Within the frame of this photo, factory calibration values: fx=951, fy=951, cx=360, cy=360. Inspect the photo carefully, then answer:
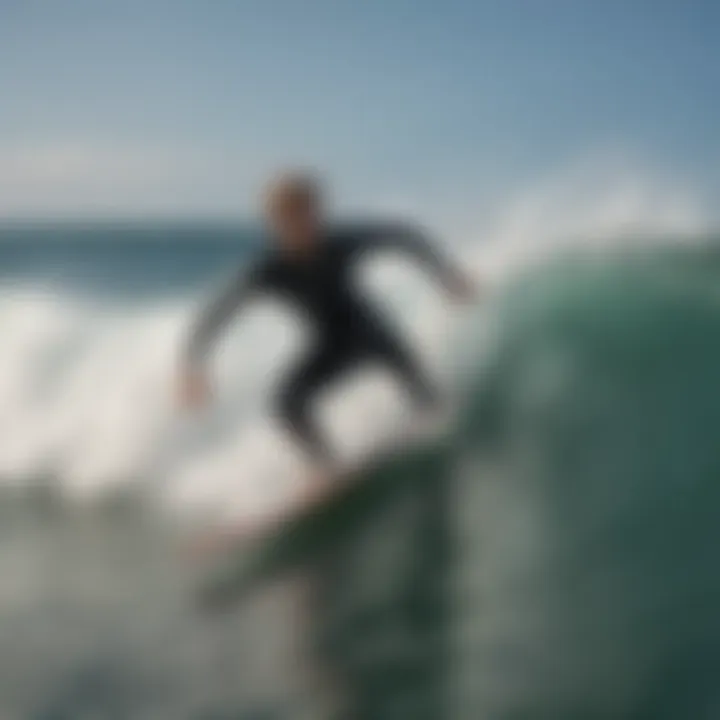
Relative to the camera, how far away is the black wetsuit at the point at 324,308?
3.95ft

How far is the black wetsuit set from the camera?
120cm

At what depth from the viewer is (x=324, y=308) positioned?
121 centimetres

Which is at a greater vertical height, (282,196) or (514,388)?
(282,196)

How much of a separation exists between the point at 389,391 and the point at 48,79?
1.97ft

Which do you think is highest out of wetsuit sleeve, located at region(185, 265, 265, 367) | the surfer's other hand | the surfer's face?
the surfer's face

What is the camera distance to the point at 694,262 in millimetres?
1229

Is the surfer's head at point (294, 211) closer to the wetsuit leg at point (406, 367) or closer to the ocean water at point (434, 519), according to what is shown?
the ocean water at point (434, 519)

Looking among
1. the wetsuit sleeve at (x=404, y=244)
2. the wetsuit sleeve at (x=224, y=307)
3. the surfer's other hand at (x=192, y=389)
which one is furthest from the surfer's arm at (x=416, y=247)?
the surfer's other hand at (x=192, y=389)

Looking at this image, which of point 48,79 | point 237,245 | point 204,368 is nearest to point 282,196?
point 237,245

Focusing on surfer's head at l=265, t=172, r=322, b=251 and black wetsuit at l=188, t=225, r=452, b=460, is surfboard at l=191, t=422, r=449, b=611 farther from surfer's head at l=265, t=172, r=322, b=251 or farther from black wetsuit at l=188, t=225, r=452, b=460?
surfer's head at l=265, t=172, r=322, b=251

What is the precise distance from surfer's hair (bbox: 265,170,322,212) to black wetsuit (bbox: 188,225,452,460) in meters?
0.05

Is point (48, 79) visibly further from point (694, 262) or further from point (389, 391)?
point (694, 262)

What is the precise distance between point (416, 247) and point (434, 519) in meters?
0.35

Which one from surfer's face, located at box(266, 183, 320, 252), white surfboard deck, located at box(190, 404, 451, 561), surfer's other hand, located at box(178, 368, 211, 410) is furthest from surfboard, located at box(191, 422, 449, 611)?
surfer's face, located at box(266, 183, 320, 252)
